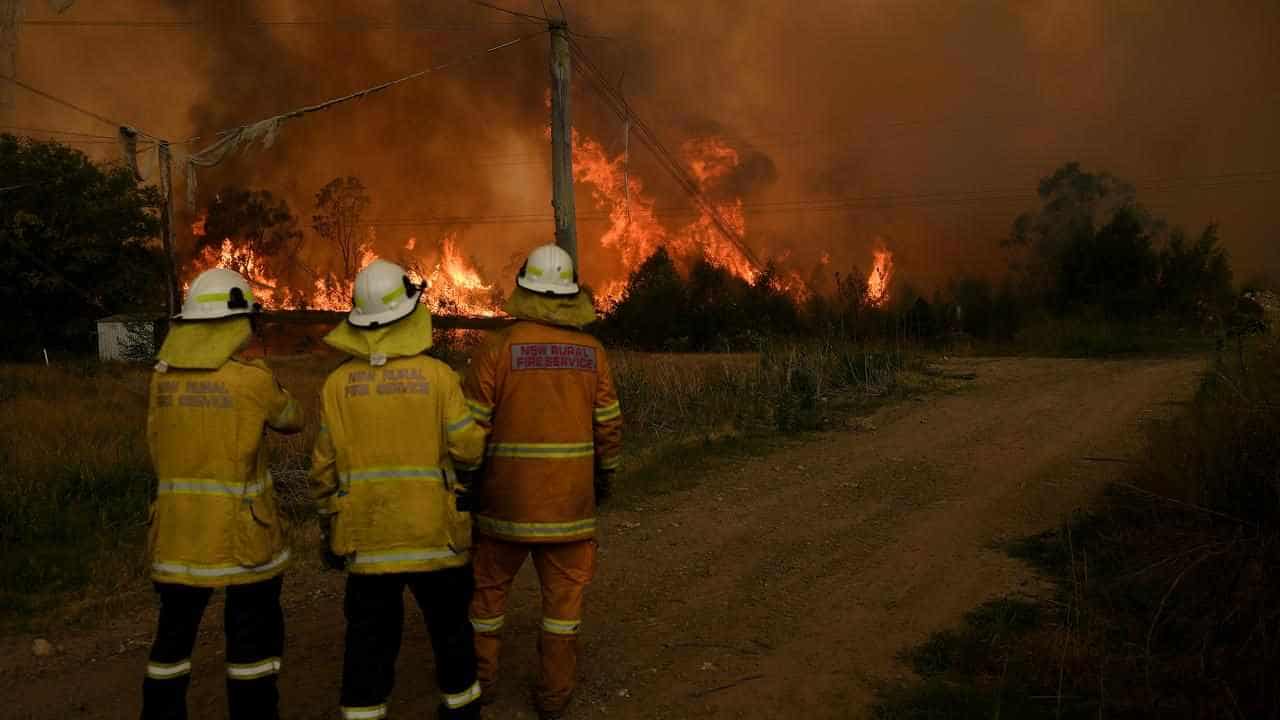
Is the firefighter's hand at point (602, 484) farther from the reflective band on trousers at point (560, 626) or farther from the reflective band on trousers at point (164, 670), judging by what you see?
the reflective band on trousers at point (164, 670)

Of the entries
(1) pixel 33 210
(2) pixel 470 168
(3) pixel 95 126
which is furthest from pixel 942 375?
(3) pixel 95 126

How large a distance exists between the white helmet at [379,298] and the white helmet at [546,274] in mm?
610

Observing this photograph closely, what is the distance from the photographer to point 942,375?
16.6 m

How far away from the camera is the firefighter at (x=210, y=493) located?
3.37m

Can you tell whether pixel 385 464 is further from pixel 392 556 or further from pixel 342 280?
pixel 342 280

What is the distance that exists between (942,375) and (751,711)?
1368cm

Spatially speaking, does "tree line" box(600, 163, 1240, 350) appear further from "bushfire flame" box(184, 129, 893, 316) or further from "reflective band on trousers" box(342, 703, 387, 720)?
"reflective band on trousers" box(342, 703, 387, 720)

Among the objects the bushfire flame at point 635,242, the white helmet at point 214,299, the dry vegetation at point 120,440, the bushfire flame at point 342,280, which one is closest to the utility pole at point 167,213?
the dry vegetation at point 120,440

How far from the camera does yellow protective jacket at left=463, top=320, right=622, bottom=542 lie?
3.86 meters

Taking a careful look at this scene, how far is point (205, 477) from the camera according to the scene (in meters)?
3.39

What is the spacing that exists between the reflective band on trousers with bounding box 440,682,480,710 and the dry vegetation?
11.1ft

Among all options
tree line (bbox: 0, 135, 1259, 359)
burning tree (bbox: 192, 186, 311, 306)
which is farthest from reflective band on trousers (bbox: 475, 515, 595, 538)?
burning tree (bbox: 192, 186, 311, 306)

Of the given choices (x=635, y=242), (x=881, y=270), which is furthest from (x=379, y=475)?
(x=881, y=270)

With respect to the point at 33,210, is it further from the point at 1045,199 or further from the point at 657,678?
the point at 1045,199
